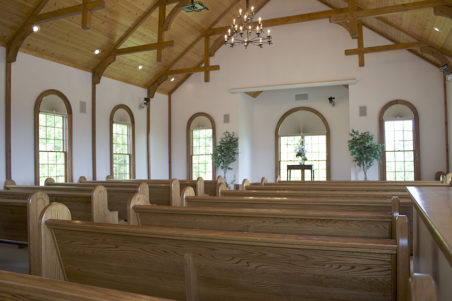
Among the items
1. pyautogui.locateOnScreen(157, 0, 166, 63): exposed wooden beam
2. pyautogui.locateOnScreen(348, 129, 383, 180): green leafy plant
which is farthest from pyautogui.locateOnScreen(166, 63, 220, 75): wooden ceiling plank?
pyautogui.locateOnScreen(348, 129, 383, 180): green leafy plant

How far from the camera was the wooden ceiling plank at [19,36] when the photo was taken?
6.57 meters

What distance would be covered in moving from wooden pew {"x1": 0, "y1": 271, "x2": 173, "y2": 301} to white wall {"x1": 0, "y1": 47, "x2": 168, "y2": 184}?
647 cm

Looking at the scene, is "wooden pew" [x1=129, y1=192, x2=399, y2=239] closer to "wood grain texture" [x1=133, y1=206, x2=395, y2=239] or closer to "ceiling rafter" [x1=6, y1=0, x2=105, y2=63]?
"wood grain texture" [x1=133, y1=206, x2=395, y2=239]

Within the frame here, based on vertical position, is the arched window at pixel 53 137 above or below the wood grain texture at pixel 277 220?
above

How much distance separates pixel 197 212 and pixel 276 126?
9366 mm

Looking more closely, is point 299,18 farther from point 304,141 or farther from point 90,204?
point 90,204

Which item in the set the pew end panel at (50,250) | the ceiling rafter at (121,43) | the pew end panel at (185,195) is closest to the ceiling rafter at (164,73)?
the ceiling rafter at (121,43)

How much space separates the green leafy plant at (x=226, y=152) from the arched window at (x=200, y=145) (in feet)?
1.74

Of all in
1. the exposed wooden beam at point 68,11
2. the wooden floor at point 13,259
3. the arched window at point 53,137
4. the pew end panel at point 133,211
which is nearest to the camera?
the pew end panel at point 133,211

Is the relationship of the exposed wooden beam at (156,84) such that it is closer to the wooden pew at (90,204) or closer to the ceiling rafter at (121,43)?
the ceiling rafter at (121,43)

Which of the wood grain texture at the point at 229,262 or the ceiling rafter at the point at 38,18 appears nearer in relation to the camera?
the wood grain texture at the point at 229,262

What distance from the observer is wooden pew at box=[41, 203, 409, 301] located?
1.44 metres

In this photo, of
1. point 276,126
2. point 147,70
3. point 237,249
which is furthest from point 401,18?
point 237,249

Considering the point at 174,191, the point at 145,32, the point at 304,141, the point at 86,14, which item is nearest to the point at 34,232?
the point at 174,191
